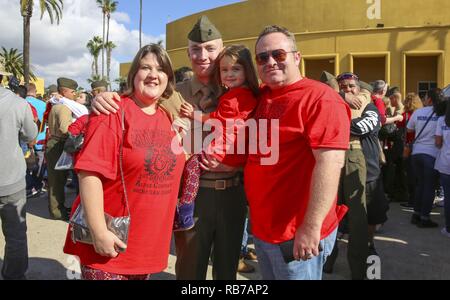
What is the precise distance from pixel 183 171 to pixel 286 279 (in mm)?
927

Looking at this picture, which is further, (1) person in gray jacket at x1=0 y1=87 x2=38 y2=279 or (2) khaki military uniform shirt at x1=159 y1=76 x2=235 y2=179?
(1) person in gray jacket at x1=0 y1=87 x2=38 y2=279

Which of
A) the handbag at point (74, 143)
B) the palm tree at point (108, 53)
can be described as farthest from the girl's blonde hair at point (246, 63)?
the palm tree at point (108, 53)

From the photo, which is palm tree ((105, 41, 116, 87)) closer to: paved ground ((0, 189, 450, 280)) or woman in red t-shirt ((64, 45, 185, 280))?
paved ground ((0, 189, 450, 280))

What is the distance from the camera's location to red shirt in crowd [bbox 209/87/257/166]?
7.66ft

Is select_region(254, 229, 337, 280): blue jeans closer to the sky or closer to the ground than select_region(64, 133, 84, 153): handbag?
closer to the ground

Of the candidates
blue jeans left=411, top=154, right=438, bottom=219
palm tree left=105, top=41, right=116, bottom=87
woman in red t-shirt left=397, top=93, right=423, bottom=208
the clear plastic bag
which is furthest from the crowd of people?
palm tree left=105, top=41, right=116, bottom=87

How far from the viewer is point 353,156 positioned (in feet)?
12.4

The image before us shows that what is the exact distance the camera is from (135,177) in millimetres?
2025

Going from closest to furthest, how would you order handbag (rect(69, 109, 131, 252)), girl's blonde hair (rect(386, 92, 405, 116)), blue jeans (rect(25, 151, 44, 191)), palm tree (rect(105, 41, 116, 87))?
handbag (rect(69, 109, 131, 252)) < girl's blonde hair (rect(386, 92, 405, 116)) < blue jeans (rect(25, 151, 44, 191)) < palm tree (rect(105, 41, 116, 87))

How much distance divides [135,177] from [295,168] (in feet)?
2.82

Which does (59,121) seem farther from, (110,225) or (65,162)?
(110,225)

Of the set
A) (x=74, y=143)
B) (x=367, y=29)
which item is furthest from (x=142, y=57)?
(x=367, y=29)
